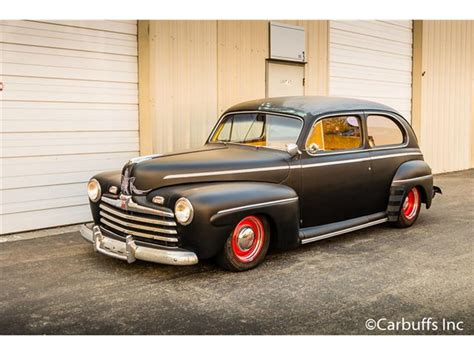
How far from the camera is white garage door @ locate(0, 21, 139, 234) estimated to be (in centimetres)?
645

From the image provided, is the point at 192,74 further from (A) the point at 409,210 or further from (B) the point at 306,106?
(A) the point at 409,210

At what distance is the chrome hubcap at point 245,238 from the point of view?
15.8ft

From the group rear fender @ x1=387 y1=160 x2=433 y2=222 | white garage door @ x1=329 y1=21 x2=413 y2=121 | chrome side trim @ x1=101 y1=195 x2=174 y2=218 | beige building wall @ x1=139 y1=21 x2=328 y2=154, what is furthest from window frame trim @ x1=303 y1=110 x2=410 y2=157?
white garage door @ x1=329 y1=21 x2=413 y2=121

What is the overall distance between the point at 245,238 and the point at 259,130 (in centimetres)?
143

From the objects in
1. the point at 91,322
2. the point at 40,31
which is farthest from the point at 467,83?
the point at 91,322

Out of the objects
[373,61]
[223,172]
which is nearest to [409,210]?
[223,172]

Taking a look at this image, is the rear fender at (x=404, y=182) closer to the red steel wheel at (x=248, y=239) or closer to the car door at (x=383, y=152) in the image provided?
the car door at (x=383, y=152)

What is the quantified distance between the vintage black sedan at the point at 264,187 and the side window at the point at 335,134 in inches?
0.4

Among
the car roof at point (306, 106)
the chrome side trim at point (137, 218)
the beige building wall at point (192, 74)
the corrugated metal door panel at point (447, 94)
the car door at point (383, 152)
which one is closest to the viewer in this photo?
the chrome side trim at point (137, 218)

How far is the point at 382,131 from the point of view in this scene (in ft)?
21.2

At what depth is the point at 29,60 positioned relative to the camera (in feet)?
21.4

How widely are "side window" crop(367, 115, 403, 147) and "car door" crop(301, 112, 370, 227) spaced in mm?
166

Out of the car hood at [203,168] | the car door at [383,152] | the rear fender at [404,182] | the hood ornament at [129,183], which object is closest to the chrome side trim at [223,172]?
the car hood at [203,168]

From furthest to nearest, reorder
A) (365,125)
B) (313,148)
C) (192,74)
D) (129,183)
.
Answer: (192,74) < (365,125) < (313,148) < (129,183)
